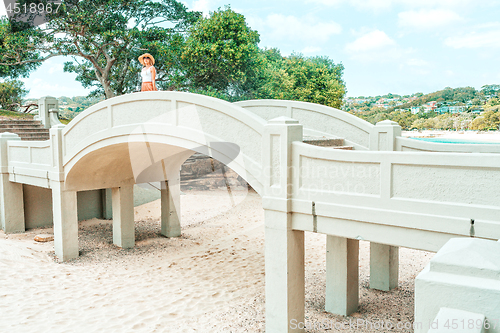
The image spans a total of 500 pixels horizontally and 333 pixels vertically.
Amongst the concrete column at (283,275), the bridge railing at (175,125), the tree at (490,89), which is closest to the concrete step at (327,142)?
the bridge railing at (175,125)

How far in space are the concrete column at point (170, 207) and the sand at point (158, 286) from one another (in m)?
0.45

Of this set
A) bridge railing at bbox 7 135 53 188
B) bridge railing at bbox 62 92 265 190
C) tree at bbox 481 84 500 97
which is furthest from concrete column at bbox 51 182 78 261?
tree at bbox 481 84 500 97

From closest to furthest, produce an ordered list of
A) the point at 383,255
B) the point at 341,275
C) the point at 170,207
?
the point at 341,275, the point at 383,255, the point at 170,207

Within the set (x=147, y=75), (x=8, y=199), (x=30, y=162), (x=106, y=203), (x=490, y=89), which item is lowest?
(x=106, y=203)

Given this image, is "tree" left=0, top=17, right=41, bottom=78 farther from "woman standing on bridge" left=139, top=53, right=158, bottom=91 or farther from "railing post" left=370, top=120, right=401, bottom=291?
"railing post" left=370, top=120, right=401, bottom=291

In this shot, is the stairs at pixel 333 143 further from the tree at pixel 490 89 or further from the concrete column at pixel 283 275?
the tree at pixel 490 89

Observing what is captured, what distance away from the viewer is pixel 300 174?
6699 millimetres

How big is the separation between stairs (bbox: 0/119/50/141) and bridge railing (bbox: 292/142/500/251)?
15.6 m

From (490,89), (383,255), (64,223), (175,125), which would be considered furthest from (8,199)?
(490,89)

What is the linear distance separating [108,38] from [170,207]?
12.9 metres

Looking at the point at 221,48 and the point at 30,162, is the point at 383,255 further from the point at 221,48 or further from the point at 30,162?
the point at 221,48

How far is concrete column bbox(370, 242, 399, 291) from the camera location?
10.3 m

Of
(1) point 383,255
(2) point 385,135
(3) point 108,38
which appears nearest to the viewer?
(2) point 385,135

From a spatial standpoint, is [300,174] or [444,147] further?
[444,147]
